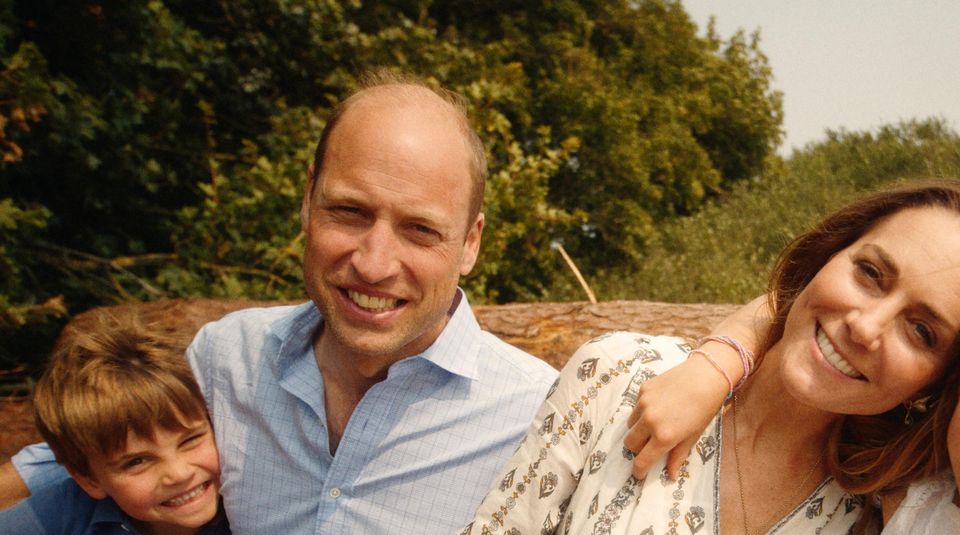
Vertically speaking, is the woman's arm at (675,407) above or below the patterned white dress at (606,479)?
above

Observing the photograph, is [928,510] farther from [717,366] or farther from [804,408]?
[717,366]

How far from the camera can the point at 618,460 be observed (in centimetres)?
159

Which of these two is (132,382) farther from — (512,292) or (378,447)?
(512,292)

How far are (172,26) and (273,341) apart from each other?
326 cm

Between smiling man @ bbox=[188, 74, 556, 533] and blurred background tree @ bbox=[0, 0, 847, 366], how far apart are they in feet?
7.34

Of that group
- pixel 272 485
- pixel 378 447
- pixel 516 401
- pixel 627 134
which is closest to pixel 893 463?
pixel 516 401

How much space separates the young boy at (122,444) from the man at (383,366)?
99 mm

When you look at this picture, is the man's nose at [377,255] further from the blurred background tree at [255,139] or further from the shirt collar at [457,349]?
the blurred background tree at [255,139]

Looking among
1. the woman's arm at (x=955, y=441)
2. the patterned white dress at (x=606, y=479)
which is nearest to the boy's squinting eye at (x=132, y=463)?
the patterned white dress at (x=606, y=479)

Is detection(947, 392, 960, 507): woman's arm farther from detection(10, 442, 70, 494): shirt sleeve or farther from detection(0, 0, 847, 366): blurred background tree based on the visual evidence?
detection(0, 0, 847, 366): blurred background tree

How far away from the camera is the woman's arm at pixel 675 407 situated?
150cm

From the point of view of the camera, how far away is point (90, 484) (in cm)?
208

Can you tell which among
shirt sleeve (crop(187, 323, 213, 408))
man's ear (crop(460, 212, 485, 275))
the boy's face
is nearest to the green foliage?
man's ear (crop(460, 212, 485, 275))

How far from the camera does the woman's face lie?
1.39 m
